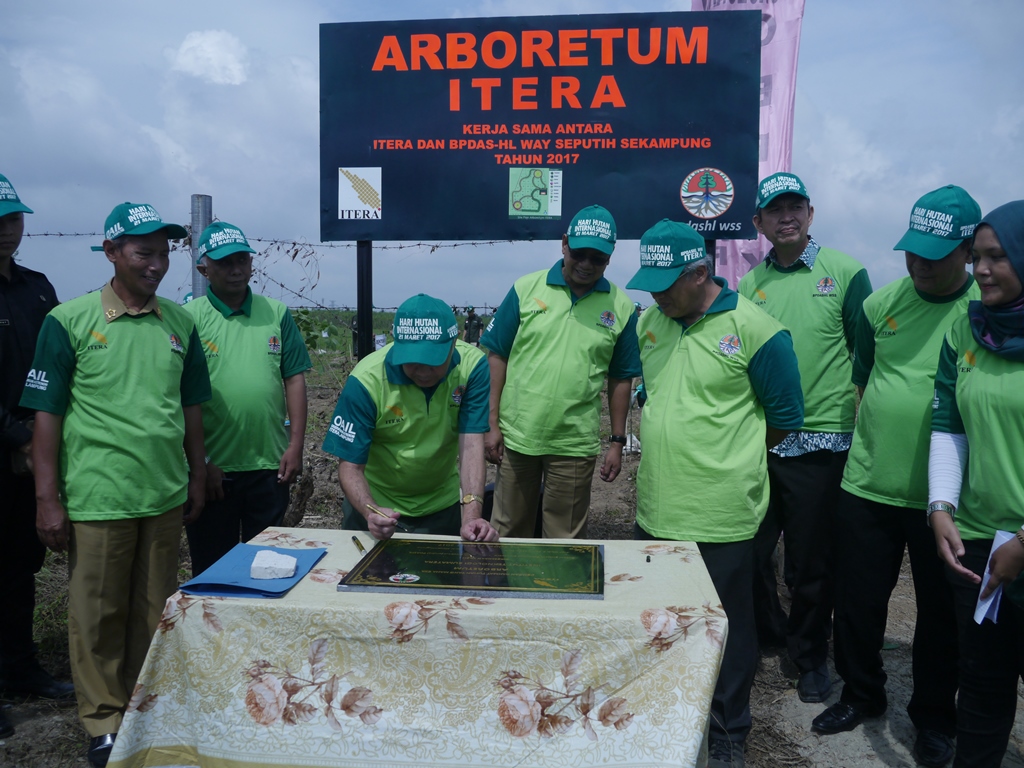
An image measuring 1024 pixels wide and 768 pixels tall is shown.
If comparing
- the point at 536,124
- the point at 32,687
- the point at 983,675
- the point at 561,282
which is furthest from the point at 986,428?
the point at 32,687

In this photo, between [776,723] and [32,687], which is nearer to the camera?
[776,723]

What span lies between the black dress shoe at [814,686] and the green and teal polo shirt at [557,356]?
1.35 metres

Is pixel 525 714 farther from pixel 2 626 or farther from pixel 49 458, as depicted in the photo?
pixel 2 626

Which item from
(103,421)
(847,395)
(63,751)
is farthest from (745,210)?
(63,751)

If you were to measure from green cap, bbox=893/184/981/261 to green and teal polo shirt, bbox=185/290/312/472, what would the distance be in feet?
8.56

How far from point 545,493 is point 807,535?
118 cm

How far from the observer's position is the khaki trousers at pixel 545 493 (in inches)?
151

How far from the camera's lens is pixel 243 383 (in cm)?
360

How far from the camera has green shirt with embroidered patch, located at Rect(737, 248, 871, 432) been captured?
3.43 meters

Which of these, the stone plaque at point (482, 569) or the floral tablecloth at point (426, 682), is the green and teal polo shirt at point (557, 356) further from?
the floral tablecloth at point (426, 682)

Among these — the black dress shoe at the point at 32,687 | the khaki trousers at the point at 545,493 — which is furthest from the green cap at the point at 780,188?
the black dress shoe at the point at 32,687

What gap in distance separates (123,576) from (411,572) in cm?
139

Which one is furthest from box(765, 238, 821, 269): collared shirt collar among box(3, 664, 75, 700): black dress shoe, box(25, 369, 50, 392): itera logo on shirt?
box(3, 664, 75, 700): black dress shoe

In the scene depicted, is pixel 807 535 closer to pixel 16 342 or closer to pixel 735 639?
pixel 735 639
